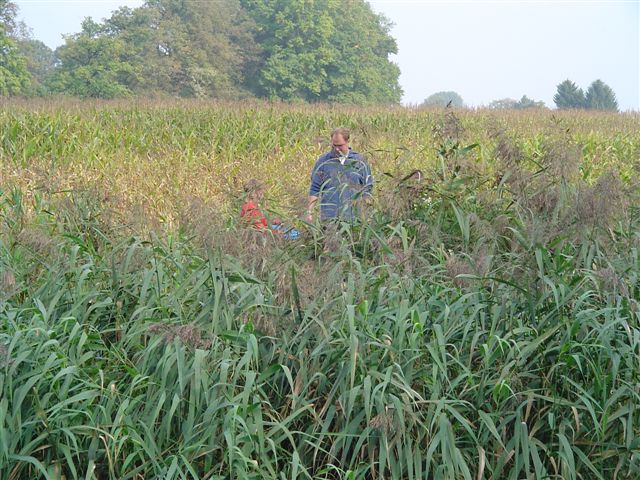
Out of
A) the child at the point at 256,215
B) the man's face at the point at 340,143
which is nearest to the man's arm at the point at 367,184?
the man's face at the point at 340,143

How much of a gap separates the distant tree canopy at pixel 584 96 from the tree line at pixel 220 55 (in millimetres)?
12657

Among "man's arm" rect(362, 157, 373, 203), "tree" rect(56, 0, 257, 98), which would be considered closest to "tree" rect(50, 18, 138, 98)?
"tree" rect(56, 0, 257, 98)

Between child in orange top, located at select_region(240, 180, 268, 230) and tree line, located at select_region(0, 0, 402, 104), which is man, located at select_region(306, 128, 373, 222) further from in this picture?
tree line, located at select_region(0, 0, 402, 104)

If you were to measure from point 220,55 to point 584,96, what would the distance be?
27.3 metres

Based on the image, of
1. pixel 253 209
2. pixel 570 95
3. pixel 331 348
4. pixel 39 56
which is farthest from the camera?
pixel 39 56

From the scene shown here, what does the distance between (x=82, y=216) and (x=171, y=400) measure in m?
2.08

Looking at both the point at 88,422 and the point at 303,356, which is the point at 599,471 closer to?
the point at 303,356

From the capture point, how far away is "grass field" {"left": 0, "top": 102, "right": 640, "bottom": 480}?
3564 mm

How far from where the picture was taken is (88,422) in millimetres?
3629

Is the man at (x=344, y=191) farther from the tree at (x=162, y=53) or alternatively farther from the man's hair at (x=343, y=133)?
the tree at (x=162, y=53)

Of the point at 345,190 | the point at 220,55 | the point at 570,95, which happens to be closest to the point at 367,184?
the point at 345,190

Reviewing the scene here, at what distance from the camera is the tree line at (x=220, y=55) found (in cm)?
4719

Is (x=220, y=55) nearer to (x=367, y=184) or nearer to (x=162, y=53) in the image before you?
(x=162, y=53)

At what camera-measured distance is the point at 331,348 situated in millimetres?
3857
